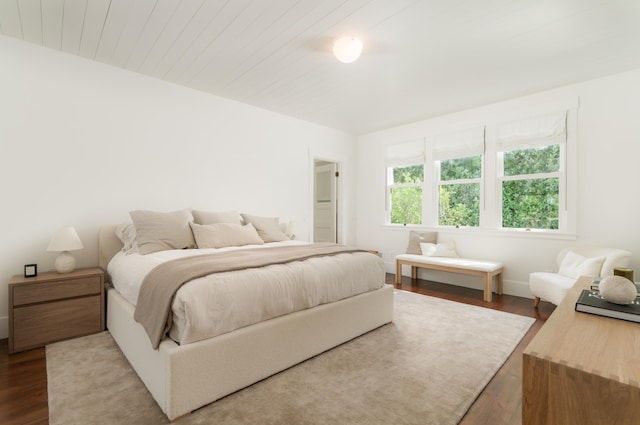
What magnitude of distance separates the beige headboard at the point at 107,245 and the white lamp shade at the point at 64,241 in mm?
301

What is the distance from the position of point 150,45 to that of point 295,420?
124 inches

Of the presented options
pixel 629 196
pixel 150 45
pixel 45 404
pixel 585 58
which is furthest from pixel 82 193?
pixel 629 196

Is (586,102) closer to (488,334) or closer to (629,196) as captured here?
(629,196)

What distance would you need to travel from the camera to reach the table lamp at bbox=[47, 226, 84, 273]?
2.53 meters

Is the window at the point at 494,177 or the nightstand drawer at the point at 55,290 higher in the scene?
the window at the point at 494,177

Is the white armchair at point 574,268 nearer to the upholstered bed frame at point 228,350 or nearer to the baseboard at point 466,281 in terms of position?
the baseboard at point 466,281

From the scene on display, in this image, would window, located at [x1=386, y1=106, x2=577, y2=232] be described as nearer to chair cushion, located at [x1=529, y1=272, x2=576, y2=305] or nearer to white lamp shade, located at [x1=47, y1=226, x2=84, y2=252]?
chair cushion, located at [x1=529, y1=272, x2=576, y2=305]

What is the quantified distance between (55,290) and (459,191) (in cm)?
480

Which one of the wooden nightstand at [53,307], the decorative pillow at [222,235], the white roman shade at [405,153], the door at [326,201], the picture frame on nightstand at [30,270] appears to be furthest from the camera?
the door at [326,201]

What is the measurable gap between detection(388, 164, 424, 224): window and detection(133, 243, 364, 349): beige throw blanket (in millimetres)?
3187

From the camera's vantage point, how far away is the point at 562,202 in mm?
3557

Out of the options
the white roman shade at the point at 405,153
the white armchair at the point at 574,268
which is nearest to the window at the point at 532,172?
the white armchair at the point at 574,268

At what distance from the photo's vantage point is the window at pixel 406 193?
4.95 m

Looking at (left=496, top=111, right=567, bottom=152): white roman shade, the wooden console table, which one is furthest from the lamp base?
(left=496, top=111, right=567, bottom=152): white roman shade
